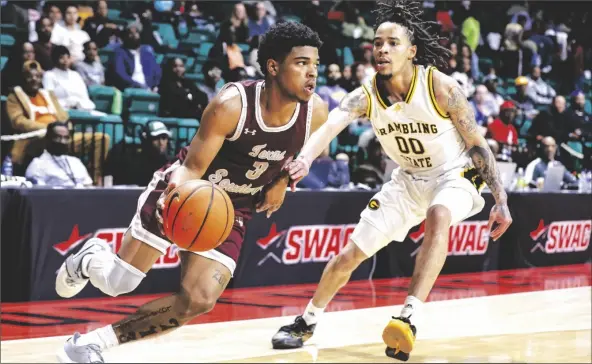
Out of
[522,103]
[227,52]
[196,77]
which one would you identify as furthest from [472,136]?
[522,103]

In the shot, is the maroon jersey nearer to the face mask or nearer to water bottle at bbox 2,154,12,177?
the face mask

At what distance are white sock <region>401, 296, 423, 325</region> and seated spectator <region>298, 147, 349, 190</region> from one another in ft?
15.8

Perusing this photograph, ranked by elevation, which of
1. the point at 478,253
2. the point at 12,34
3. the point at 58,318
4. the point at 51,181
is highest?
the point at 12,34

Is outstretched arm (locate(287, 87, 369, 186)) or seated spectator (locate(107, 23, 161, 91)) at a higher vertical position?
outstretched arm (locate(287, 87, 369, 186))

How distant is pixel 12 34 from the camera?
1151 cm

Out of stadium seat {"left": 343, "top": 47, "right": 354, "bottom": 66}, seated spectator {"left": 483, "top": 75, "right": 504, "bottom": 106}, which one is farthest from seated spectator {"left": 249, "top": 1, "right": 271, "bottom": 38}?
seated spectator {"left": 483, "top": 75, "right": 504, "bottom": 106}

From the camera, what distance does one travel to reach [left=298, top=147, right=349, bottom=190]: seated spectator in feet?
33.7

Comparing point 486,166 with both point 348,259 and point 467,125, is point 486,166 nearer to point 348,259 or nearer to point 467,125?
point 467,125

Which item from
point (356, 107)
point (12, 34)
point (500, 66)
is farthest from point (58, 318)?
point (500, 66)

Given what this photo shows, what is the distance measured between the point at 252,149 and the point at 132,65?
672cm

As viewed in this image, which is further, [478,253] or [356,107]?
[478,253]

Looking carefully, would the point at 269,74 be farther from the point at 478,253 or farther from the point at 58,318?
Result: the point at 478,253

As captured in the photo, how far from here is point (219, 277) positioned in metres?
4.92

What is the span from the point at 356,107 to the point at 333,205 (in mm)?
3639
